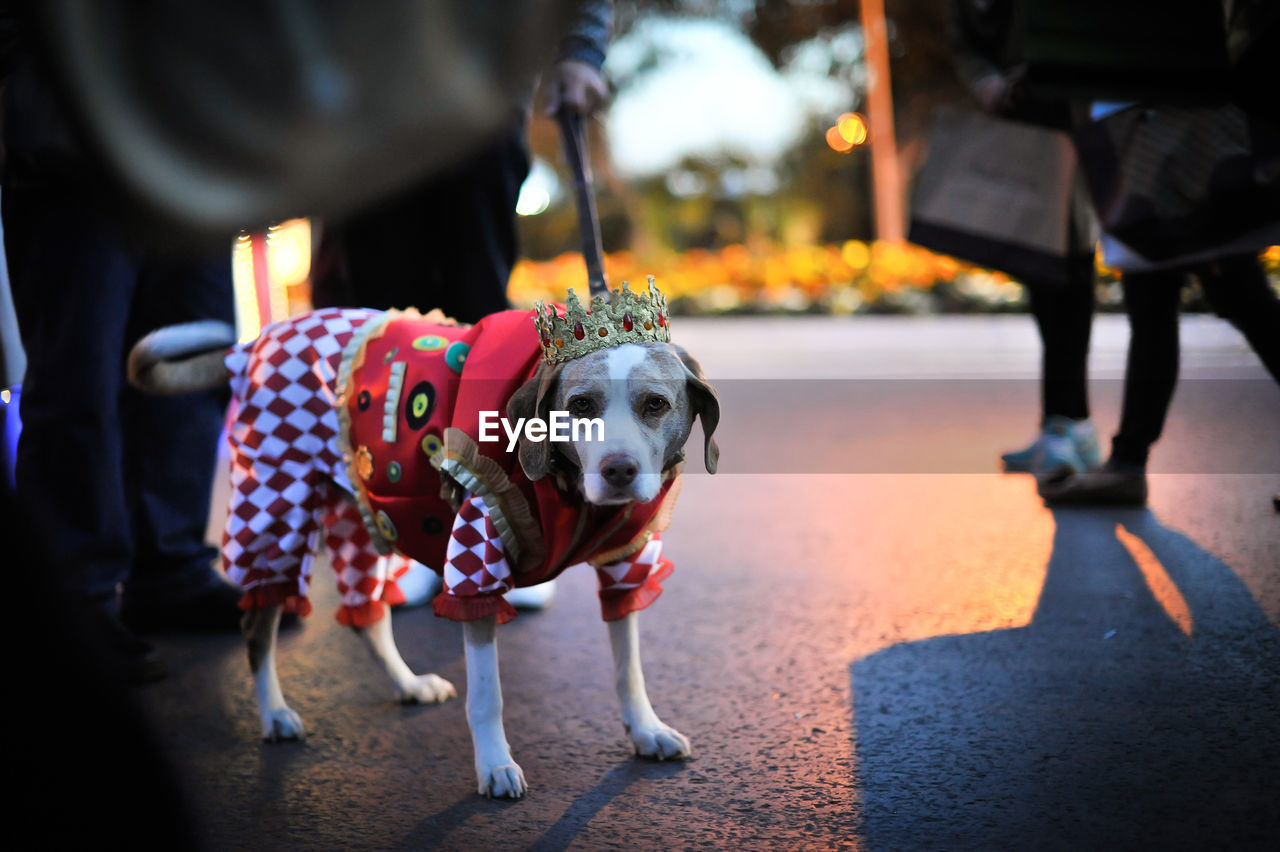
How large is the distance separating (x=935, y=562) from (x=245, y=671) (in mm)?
2215

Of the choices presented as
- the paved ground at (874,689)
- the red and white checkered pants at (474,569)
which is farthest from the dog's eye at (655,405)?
the paved ground at (874,689)

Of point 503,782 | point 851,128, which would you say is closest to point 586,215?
point 503,782

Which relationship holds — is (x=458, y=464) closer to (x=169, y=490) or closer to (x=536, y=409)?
(x=536, y=409)

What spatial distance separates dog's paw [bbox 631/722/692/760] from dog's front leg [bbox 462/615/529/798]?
0.26 meters

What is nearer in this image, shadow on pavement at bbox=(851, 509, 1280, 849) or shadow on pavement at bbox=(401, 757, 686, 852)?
shadow on pavement at bbox=(851, 509, 1280, 849)

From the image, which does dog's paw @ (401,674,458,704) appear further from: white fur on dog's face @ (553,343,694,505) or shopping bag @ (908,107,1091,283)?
shopping bag @ (908,107,1091,283)

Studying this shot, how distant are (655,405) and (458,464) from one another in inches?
16.7

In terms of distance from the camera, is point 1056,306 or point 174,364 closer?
point 174,364

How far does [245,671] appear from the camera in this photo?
315 centimetres

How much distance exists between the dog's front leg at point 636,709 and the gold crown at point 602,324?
63 centimetres

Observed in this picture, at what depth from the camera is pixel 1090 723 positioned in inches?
92.7

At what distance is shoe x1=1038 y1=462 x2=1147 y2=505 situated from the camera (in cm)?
412

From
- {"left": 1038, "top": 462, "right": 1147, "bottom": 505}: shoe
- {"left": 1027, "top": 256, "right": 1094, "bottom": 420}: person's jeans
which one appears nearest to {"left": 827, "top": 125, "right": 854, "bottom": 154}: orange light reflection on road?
{"left": 1027, "top": 256, "right": 1094, "bottom": 420}: person's jeans

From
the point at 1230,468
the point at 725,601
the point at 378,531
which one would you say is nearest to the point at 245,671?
the point at 378,531
